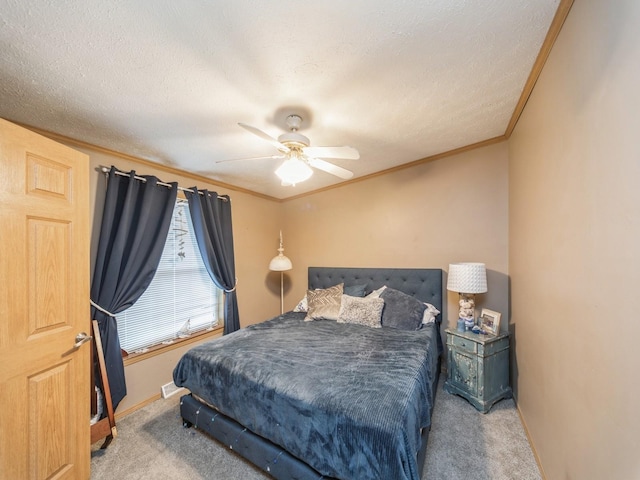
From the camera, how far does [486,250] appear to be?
2688 millimetres

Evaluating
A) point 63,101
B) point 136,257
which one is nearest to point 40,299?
point 136,257

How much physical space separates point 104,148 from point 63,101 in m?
0.73

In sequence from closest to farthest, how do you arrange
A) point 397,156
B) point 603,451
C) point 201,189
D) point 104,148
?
point 603,451
point 104,148
point 397,156
point 201,189

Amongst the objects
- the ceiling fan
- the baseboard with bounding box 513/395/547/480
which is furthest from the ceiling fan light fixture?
the baseboard with bounding box 513/395/547/480

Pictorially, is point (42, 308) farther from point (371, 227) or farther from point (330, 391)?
point (371, 227)

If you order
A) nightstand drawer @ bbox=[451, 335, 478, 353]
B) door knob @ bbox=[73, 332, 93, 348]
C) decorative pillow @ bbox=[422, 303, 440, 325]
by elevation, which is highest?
door knob @ bbox=[73, 332, 93, 348]

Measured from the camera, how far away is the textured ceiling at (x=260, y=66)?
1.16 meters

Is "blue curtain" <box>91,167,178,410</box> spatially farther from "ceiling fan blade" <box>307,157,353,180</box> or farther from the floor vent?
"ceiling fan blade" <box>307,157,353,180</box>

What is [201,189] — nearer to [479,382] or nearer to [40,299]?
[40,299]

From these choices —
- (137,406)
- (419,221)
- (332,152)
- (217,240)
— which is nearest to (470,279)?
(419,221)

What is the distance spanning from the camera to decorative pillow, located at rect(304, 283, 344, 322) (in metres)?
3.05

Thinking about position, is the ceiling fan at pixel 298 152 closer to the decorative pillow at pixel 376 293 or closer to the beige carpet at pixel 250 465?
the decorative pillow at pixel 376 293

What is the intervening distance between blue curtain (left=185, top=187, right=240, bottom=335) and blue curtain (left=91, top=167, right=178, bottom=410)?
0.41 m

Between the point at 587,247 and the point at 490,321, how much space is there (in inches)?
64.8
